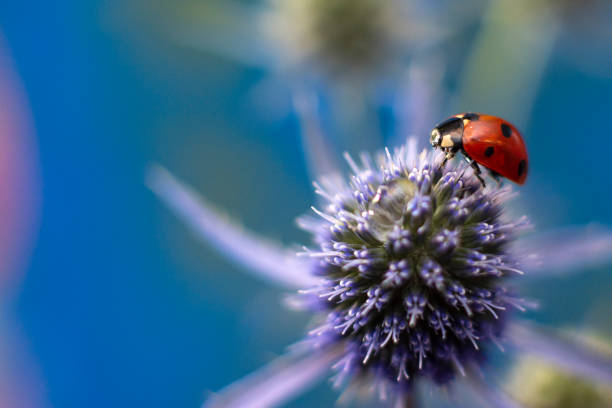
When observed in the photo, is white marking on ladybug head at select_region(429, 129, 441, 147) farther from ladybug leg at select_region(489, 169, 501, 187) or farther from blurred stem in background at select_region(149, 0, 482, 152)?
blurred stem in background at select_region(149, 0, 482, 152)

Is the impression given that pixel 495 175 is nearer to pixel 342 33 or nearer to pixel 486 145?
pixel 486 145

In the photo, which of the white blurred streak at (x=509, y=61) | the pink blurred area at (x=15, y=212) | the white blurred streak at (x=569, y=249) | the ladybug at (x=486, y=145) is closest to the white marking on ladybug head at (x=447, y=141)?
the ladybug at (x=486, y=145)

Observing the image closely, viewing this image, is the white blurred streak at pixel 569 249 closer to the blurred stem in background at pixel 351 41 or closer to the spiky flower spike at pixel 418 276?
the spiky flower spike at pixel 418 276

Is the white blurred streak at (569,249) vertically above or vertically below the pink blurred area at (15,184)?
below

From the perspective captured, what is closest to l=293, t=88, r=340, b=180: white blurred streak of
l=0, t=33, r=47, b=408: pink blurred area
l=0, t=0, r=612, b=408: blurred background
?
l=0, t=0, r=612, b=408: blurred background

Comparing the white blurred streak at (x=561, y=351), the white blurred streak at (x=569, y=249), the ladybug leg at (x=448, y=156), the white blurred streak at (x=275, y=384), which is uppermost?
the ladybug leg at (x=448, y=156)

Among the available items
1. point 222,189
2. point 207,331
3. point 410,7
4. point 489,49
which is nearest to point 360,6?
point 410,7
